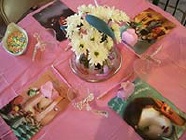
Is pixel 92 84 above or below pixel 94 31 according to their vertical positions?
below

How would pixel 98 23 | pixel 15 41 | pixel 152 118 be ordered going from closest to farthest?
pixel 98 23 → pixel 152 118 → pixel 15 41

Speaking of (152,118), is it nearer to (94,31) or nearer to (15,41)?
(94,31)

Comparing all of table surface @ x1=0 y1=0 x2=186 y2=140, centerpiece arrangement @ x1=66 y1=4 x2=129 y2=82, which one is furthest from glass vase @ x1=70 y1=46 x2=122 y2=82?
centerpiece arrangement @ x1=66 y1=4 x2=129 y2=82

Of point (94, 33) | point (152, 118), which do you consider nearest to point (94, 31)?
point (94, 33)

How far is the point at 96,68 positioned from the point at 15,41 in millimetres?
366

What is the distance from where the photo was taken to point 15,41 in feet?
4.31

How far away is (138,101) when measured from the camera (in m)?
1.15

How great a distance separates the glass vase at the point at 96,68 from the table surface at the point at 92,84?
0.06 ft

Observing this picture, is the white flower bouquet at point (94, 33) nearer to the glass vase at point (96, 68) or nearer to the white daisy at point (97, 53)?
the white daisy at point (97, 53)

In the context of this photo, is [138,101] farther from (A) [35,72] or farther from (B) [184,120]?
(A) [35,72]

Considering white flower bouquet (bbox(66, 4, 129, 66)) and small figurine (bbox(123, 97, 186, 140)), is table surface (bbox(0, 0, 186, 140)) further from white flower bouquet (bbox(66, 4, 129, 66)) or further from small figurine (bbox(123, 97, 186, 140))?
white flower bouquet (bbox(66, 4, 129, 66))

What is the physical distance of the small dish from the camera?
50.6 inches

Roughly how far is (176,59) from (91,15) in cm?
43

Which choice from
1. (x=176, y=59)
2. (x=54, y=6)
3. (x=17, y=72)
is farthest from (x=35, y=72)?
(x=176, y=59)
